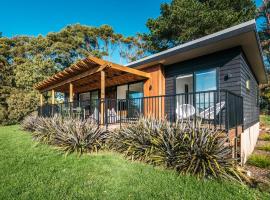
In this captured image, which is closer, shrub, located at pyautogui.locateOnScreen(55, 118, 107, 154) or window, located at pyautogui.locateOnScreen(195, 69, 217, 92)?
shrub, located at pyautogui.locateOnScreen(55, 118, 107, 154)

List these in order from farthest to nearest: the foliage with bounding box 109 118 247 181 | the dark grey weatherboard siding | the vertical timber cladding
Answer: the vertical timber cladding < the dark grey weatherboard siding < the foliage with bounding box 109 118 247 181

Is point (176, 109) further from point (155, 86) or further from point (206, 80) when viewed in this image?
point (155, 86)

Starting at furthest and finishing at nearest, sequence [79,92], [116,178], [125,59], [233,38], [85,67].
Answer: [125,59]
[79,92]
[85,67]
[233,38]
[116,178]

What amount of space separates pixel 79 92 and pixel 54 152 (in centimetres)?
962

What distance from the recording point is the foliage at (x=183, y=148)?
3.37m

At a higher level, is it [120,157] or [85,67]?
[85,67]

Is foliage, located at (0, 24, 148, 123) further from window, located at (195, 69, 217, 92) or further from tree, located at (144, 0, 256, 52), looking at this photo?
window, located at (195, 69, 217, 92)

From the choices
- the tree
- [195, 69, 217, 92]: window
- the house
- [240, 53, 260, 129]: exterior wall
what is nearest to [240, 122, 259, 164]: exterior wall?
the house

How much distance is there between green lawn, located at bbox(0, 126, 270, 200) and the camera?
2762mm

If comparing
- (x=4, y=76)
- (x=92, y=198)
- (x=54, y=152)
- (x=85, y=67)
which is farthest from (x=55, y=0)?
(x=92, y=198)

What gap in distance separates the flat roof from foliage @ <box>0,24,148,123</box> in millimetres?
13187

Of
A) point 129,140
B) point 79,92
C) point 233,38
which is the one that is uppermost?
point 233,38

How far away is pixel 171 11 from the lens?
17.2m

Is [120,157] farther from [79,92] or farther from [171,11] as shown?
[171,11]
